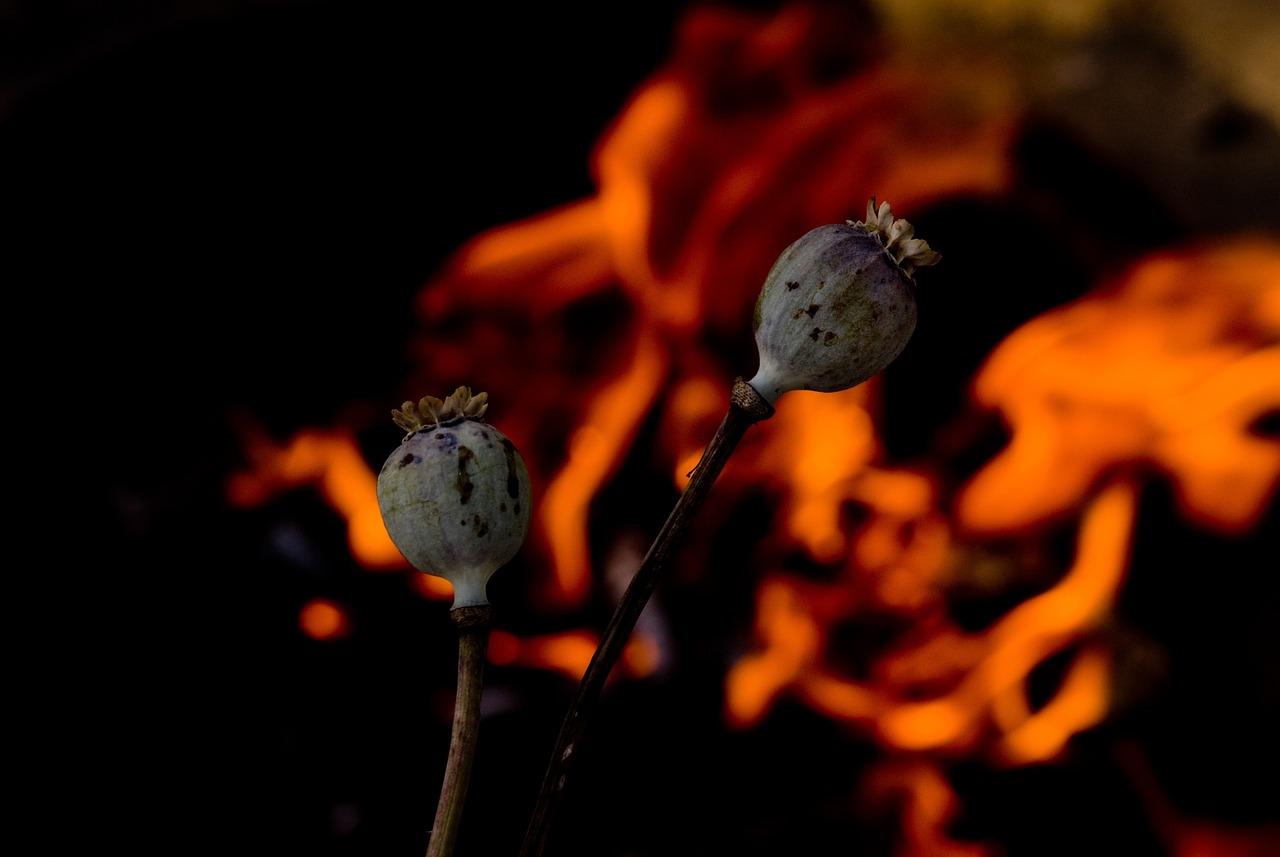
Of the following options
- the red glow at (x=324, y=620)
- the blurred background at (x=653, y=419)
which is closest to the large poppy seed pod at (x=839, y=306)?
the blurred background at (x=653, y=419)

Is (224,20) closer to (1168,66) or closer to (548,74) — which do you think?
(548,74)

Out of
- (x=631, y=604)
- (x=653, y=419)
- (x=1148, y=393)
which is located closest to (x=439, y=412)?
(x=631, y=604)

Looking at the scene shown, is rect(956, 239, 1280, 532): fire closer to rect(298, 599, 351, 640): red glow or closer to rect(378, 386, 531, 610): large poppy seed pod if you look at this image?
rect(298, 599, 351, 640): red glow

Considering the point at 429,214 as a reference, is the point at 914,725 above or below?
below

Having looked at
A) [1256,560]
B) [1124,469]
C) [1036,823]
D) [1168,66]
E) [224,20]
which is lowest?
[1036,823]

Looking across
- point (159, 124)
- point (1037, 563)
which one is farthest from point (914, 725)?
point (159, 124)

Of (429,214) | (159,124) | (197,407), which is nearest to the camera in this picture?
(159,124)

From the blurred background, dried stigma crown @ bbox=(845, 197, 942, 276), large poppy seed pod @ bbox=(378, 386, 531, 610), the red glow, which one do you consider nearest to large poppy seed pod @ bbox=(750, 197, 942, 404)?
dried stigma crown @ bbox=(845, 197, 942, 276)

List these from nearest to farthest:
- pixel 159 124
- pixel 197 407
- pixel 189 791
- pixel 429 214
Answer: pixel 189 791 → pixel 159 124 → pixel 197 407 → pixel 429 214
